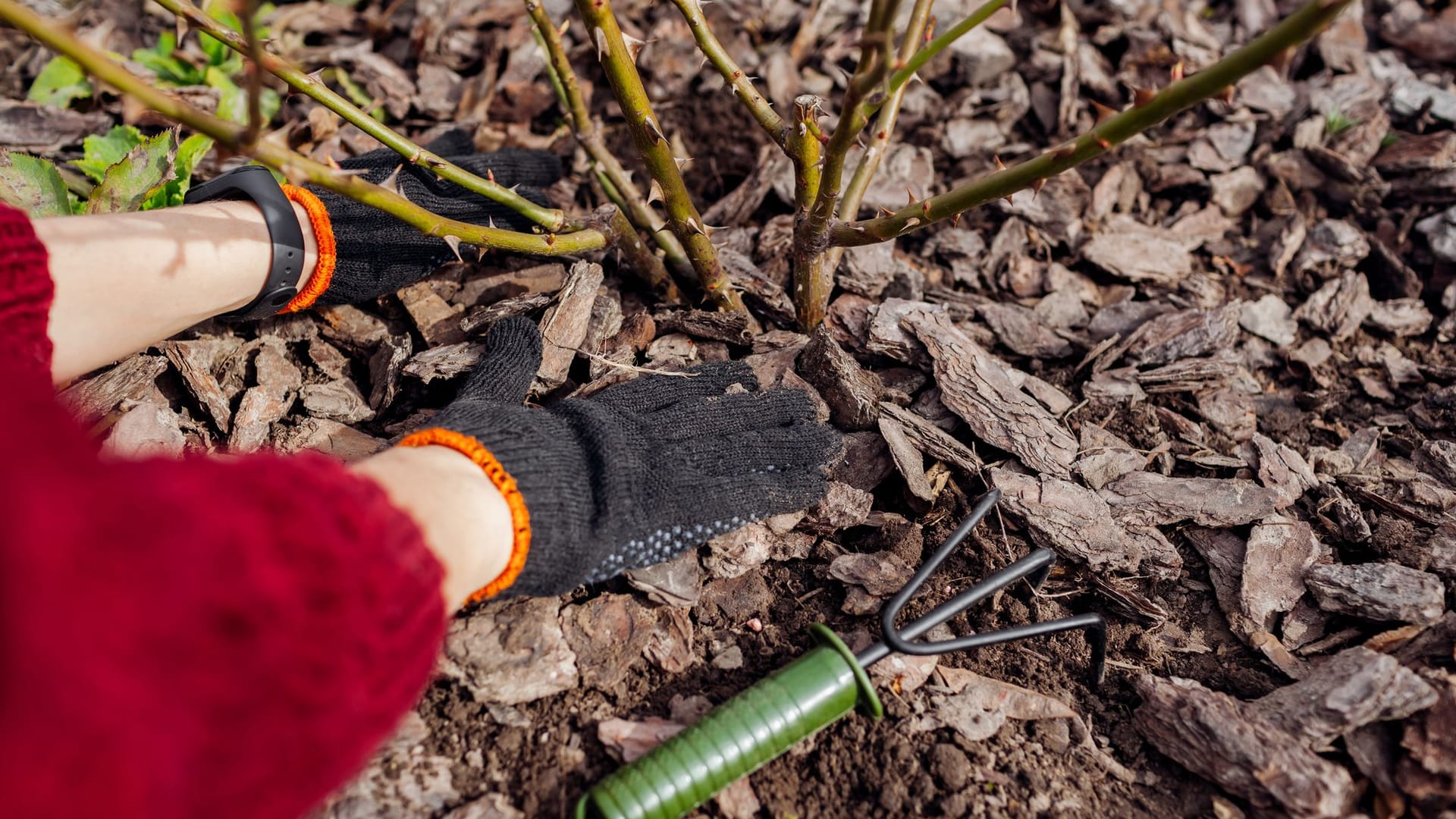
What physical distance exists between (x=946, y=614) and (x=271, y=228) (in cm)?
194

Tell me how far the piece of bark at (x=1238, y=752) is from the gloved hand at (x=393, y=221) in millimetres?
2065

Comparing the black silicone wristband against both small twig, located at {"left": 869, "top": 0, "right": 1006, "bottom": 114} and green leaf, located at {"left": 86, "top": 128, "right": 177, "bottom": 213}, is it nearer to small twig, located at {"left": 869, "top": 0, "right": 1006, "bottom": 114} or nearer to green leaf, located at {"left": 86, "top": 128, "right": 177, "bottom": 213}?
green leaf, located at {"left": 86, "top": 128, "right": 177, "bottom": 213}

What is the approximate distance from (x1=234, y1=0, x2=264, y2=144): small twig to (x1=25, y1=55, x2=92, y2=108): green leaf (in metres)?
2.27

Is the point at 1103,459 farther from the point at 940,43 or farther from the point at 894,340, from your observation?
the point at 940,43

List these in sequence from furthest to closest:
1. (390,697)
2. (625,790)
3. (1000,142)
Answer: (1000,142) → (625,790) → (390,697)

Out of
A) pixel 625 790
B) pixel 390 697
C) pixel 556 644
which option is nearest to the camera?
pixel 390 697

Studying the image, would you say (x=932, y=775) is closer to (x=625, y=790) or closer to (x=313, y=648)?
(x=625, y=790)

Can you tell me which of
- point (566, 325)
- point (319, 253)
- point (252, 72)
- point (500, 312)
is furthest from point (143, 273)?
point (252, 72)

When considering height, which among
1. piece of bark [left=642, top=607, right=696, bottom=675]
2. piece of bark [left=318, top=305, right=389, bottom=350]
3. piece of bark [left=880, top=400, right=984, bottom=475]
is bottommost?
piece of bark [left=642, top=607, right=696, bottom=675]

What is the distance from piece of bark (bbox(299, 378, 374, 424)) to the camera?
223 cm

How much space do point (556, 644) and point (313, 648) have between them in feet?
2.39

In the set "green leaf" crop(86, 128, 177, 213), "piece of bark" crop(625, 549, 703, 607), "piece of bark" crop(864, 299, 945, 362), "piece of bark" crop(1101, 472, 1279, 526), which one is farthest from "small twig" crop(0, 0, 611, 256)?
"piece of bark" crop(1101, 472, 1279, 526)

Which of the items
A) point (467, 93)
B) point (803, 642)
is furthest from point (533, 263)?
point (803, 642)

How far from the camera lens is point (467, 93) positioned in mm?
3236
